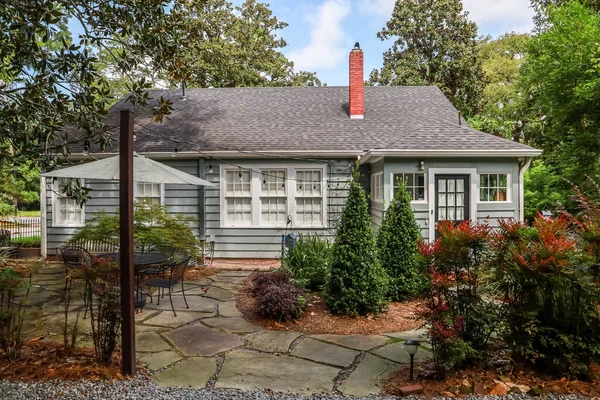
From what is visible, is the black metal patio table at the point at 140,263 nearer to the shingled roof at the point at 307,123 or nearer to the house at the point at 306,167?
the house at the point at 306,167

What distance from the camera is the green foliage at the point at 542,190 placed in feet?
42.7

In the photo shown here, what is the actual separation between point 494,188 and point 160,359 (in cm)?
730

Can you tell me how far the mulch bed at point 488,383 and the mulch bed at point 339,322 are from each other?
47.6 inches

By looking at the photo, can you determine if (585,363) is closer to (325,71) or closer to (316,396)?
(316,396)

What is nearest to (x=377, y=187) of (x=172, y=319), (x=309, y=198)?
(x=309, y=198)

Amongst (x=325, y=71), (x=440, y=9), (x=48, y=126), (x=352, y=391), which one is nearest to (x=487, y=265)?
(x=352, y=391)

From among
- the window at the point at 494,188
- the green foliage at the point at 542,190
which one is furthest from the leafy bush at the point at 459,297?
the green foliage at the point at 542,190

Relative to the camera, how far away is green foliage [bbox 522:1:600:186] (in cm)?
1118

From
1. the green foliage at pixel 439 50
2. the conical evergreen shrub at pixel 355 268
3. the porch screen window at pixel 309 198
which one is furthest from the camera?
the green foliage at pixel 439 50

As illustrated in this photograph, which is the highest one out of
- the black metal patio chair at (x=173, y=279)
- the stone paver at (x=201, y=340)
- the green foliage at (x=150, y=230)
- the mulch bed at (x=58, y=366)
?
the green foliage at (x=150, y=230)

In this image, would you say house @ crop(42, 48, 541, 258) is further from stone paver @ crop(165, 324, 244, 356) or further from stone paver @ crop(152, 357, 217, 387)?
stone paver @ crop(152, 357, 217, 387)

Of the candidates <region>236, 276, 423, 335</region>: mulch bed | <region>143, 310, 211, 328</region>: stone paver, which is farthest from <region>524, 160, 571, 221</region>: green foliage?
<region>143, 310, 211, 328</region>: stone paver

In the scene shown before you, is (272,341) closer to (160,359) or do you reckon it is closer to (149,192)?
(160,359)

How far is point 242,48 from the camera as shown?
2119 centimetres
